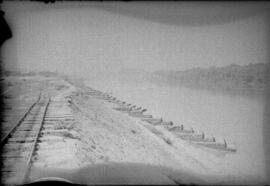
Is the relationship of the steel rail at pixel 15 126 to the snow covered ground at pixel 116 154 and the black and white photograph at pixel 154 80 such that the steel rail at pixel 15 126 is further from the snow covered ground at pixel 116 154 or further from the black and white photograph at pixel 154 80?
the snow covered ground at pixel 116 154

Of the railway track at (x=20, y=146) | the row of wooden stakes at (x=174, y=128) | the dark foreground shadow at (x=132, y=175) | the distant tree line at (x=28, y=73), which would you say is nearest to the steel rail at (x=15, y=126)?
the railway track at (x=20, y=146)

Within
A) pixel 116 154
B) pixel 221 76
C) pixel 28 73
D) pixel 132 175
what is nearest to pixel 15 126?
pixel 28 73

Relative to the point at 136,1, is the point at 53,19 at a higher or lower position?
lower

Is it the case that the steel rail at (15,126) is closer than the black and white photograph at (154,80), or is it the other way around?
the steel rail at (15,126)

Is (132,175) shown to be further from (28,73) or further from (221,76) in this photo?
(28,73)

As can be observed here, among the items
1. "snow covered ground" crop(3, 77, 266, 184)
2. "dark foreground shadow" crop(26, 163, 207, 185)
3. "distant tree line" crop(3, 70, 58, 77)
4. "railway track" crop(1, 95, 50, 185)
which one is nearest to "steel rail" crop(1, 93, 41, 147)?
"railway track" crop(1, 95, 50, 185)

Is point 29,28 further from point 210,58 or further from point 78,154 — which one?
point 210,58

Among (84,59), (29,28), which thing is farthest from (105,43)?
(29,28)
